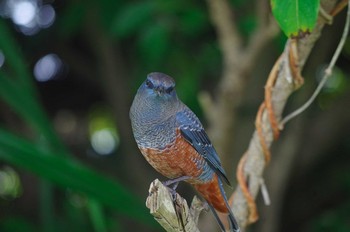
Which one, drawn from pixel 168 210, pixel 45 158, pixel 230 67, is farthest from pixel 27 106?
pixel 168 210

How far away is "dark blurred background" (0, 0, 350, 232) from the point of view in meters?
3.49

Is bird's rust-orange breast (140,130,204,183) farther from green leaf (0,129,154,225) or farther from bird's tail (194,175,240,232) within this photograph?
green leaf (0,129,154,225)

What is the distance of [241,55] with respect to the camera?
3143mm

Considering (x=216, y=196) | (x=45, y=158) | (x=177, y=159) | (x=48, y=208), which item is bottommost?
(x=216, y=196)

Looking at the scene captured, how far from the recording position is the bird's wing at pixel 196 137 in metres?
2.29

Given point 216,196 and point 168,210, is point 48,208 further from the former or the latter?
point 168,210

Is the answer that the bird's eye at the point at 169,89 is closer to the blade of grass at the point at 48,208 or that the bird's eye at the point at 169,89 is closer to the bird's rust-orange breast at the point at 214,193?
the bird's rust-orange breast at the point at 214,193

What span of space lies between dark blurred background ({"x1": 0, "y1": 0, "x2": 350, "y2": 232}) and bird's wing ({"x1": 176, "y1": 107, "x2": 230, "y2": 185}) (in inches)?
30.4

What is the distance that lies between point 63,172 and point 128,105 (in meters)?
1.56

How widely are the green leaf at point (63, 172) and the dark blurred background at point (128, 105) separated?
0.6 inches

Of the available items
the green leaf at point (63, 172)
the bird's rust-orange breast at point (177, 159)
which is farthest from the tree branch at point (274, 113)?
the green leaf at point (63, 172)

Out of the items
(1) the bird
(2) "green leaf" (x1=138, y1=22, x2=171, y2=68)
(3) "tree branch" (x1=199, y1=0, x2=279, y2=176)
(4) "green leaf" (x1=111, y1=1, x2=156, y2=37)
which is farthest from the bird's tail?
(4) "green leaf" (x1=111, y1=1, x2=156, y2=37)

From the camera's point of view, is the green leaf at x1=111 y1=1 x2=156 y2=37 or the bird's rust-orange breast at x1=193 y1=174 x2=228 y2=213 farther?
the green leaf at x1=111 y1=1 x2=156 y2=37

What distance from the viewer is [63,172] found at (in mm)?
2857
